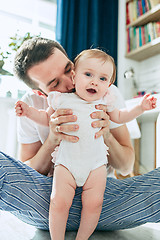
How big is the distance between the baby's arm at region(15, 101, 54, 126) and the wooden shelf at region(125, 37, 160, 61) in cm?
184

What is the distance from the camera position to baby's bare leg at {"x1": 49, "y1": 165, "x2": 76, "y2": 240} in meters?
0.76

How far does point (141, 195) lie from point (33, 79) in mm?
708

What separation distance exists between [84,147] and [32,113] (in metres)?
0.24

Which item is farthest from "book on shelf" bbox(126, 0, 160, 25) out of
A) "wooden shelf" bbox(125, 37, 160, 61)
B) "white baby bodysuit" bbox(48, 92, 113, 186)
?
"white baby bodysuit" bbox(48, 92, 113, 186)

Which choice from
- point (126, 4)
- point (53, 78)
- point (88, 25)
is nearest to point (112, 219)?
point (53, 78)

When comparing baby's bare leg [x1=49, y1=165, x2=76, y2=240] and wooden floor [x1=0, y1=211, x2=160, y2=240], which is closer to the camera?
baby's bare leg [x1=49, y1=165, x2=76, y2=240]

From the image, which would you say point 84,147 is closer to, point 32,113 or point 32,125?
point 32,113

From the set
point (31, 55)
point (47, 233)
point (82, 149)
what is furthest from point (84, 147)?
point (31, 55)

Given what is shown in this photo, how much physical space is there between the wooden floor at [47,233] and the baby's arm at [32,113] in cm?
45

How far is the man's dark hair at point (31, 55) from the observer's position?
113cm

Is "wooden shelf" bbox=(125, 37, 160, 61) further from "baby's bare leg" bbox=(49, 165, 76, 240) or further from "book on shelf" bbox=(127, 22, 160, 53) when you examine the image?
"baby's bare leg" bbox=(49, 165, 76, 240)

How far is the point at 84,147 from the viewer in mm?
852

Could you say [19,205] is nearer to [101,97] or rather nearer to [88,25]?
[101,97]

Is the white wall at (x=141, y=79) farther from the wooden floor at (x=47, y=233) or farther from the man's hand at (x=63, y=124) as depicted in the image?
the man's hand at (x=63, y=124)
